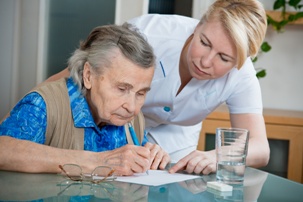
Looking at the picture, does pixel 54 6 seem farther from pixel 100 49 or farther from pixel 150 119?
pixel 100 49

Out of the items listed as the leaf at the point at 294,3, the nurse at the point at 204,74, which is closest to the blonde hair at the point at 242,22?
the nurse at the point at 204,74

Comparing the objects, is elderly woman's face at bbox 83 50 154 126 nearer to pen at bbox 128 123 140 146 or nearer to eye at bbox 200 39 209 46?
pen at bbox 128 123 140 146

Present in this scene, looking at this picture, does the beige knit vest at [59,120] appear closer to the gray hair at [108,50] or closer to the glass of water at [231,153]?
the gray hair at [108,50]

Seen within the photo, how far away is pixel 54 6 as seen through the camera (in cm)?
378

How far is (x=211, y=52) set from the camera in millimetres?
1999

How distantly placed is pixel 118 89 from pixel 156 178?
304mm

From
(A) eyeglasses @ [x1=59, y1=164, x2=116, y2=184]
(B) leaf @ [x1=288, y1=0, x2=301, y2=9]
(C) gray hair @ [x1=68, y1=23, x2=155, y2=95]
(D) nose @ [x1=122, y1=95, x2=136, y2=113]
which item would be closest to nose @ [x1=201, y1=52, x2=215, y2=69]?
(C) gray hair @ [x1=68, y1=23, x2=155, y2=95]

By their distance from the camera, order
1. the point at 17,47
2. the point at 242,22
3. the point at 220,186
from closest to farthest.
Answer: the point at 220,186
the point at 242,22
the point at 17,47

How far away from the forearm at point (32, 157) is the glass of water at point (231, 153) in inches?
14.2

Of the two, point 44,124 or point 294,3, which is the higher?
point 294,3

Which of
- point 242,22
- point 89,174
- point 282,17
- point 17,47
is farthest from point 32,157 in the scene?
point 282,17

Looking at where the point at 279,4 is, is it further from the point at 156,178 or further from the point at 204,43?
the point at 156,178

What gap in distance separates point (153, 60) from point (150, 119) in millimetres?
661

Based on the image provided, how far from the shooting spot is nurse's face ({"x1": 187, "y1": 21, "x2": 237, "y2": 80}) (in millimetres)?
1989
